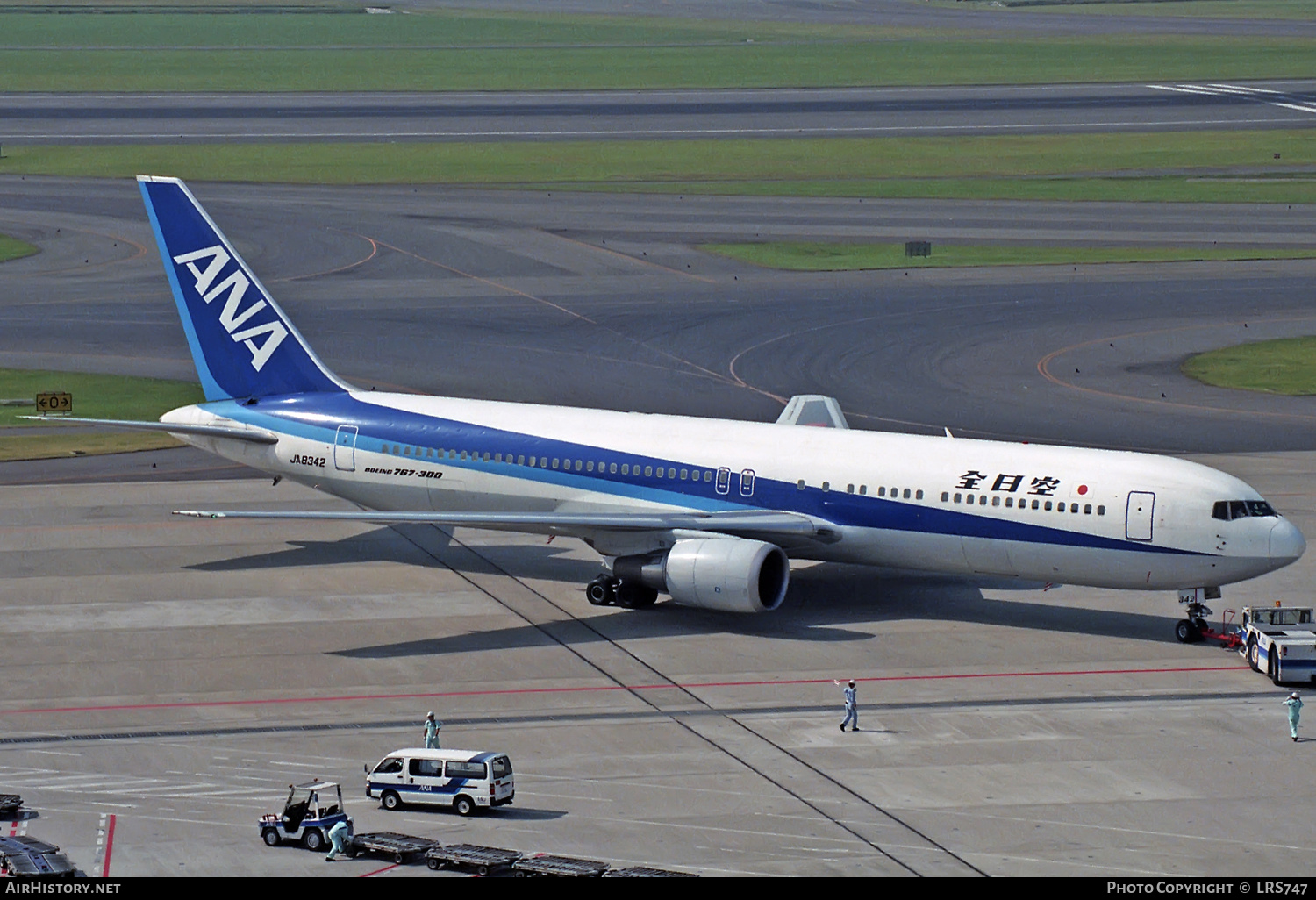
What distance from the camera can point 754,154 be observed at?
531 feet

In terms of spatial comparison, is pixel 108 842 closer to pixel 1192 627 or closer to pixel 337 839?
pixel 337 839

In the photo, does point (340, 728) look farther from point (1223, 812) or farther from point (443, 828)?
point (1223, 812)

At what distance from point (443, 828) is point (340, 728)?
769 centimetres

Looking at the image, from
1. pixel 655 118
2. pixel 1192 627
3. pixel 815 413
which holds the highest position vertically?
pixel 655 118

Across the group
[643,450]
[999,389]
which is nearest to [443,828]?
[643,450]

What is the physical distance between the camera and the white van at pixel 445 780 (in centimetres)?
3644

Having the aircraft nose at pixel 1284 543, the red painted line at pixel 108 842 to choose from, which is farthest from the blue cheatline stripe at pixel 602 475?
the red painted line at pixel 108 842

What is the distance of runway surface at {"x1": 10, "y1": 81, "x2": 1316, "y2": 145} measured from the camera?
6860 inches

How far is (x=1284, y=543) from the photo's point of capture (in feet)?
160

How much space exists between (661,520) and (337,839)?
69.0 feet

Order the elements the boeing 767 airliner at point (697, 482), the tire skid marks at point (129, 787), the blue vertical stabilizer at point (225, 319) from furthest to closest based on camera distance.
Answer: the blue vertical stabilizer at point (225, 319)
the boeing 767 airliner at point (697, 482)
the tire skid marks at point (129, 787)

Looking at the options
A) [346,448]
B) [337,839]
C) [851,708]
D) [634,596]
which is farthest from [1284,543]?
[346,448]

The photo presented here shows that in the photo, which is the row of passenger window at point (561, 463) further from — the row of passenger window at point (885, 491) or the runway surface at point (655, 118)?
the runway surface at point (655, 118)

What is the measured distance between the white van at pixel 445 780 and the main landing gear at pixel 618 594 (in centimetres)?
1713
